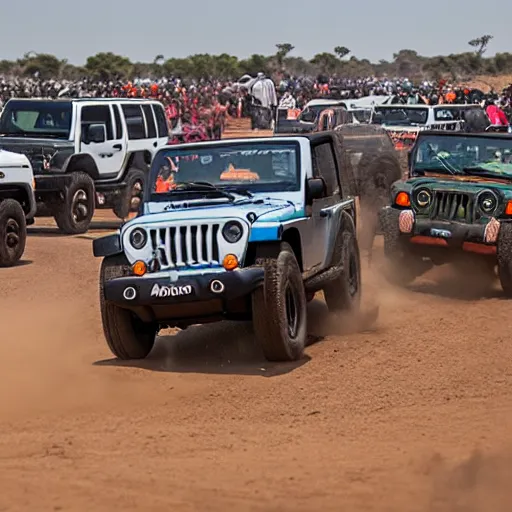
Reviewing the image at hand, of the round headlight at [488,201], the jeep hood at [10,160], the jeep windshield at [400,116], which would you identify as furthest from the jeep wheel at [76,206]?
the jeep windshield at [400,116]

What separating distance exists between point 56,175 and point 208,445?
11235 millimetres

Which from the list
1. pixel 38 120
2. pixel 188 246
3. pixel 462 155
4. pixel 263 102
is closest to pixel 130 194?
pixel 38 120

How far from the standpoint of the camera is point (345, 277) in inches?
375

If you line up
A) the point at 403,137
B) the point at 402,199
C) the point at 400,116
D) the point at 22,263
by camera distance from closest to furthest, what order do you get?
the point at 402,199 → the point at 22,263 → the point at 403,137 → the point at 400,116

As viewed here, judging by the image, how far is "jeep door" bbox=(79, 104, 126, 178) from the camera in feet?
56.7

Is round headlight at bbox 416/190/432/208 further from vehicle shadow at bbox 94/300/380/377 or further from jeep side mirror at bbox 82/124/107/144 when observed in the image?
jeep side mirror at bbox 82/124/107/144

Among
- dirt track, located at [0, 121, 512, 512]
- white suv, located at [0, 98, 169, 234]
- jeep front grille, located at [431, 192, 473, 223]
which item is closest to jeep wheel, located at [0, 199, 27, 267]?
dirt track, located at [0, 121, 512, 512]

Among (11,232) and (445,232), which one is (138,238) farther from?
(11,232)

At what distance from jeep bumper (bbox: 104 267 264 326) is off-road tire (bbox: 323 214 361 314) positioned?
1774mm

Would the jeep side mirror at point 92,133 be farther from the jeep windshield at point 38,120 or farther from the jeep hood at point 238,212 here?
the jeep hood at point 238,212

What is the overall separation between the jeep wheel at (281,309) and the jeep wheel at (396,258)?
3530 mm

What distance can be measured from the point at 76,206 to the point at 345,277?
8.05 metres

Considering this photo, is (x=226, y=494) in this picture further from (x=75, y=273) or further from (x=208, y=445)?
(x=75, y=273)

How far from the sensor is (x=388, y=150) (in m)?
16.5
